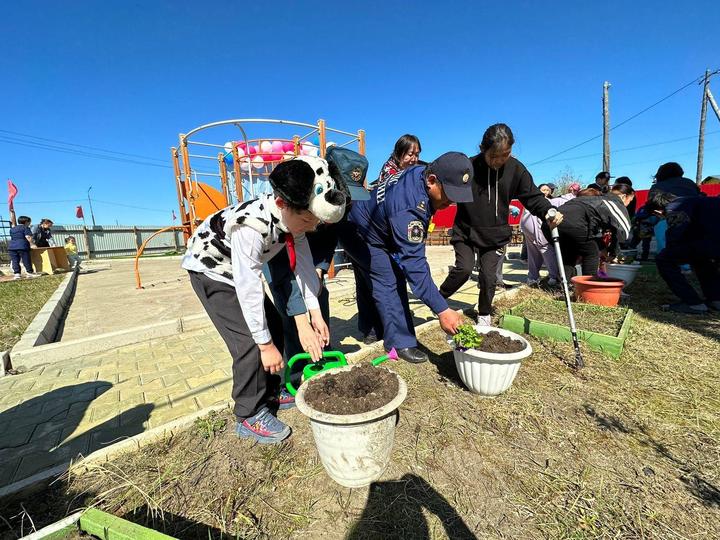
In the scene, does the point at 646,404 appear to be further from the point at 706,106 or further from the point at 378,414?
the point at 706,106

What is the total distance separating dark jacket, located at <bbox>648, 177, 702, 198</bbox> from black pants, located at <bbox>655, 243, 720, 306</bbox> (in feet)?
2.73

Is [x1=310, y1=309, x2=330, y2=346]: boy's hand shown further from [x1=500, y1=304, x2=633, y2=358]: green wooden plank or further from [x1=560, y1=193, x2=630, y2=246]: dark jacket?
[x1=560, y1=193, x2=630, y2=246]: dark jacket

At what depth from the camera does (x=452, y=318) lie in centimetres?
230

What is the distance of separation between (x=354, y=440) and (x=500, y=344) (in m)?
1.36

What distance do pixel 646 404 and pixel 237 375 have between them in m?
2.77

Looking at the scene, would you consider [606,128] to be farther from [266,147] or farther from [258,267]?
[258,267]

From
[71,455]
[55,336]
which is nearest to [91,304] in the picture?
[55,336]

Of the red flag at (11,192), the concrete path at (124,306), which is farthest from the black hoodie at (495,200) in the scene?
the red flag at (11,192)

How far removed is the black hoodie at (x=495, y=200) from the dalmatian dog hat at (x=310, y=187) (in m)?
2.24

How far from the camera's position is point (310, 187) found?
1596 mm

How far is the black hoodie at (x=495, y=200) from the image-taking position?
3.54 metres

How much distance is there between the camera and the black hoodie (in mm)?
3543

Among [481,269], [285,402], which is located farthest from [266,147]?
[285,402]

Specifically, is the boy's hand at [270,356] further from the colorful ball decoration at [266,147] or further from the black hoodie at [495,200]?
the colorful ball decoration at [266,147]
